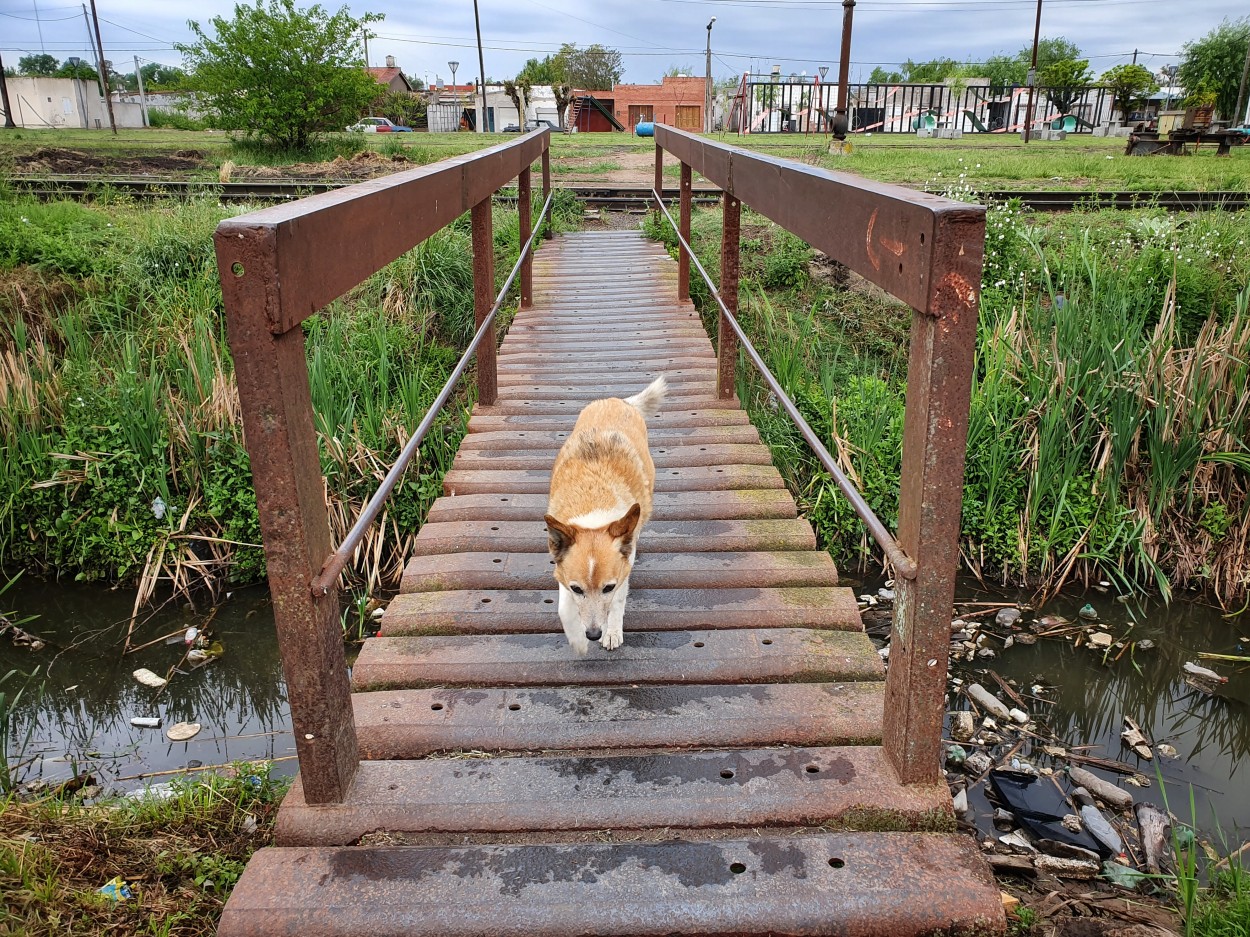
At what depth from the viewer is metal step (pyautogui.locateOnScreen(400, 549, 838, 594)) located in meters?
3.74

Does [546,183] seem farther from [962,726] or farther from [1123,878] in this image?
[1123,878]

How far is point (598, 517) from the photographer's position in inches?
132

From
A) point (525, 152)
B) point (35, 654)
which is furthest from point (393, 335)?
point (35, 654)

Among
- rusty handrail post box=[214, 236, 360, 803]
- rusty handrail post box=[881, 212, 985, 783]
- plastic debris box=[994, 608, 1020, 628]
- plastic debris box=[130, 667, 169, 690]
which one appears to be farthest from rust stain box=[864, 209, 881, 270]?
plastic debris box=[130, 667, 169, 690]

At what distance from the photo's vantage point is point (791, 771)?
2.55m

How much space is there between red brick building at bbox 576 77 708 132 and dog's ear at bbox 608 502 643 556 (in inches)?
1741

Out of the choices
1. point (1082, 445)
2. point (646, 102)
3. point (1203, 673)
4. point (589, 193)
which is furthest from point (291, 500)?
point (646, 102)

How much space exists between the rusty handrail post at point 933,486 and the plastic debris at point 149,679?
12.8 ft

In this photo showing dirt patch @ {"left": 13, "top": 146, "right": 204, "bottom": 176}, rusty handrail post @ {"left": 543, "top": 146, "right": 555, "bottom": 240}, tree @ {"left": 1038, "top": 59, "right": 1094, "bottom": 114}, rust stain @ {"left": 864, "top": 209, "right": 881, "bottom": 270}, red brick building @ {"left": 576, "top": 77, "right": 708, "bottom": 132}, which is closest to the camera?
rust stain @ {"left": 864, "top": 209, "right": 881, "bottom": 270}

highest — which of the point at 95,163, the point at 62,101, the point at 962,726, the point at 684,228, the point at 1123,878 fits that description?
the point at 62,101

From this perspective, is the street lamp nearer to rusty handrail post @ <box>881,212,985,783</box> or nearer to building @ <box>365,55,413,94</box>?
rusty handrail post @ <box>881,212,985,783</box>

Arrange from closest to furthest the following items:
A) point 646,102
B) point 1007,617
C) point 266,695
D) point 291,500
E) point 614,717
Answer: point 291,500 → point 614,717 → point 266,695 → point 1007,617 → point 646,102

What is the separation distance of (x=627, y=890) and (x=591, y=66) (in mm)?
77525

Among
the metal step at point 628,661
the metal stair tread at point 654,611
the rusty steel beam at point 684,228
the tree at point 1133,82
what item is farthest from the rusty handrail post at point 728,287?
the tree at point 1133,82
